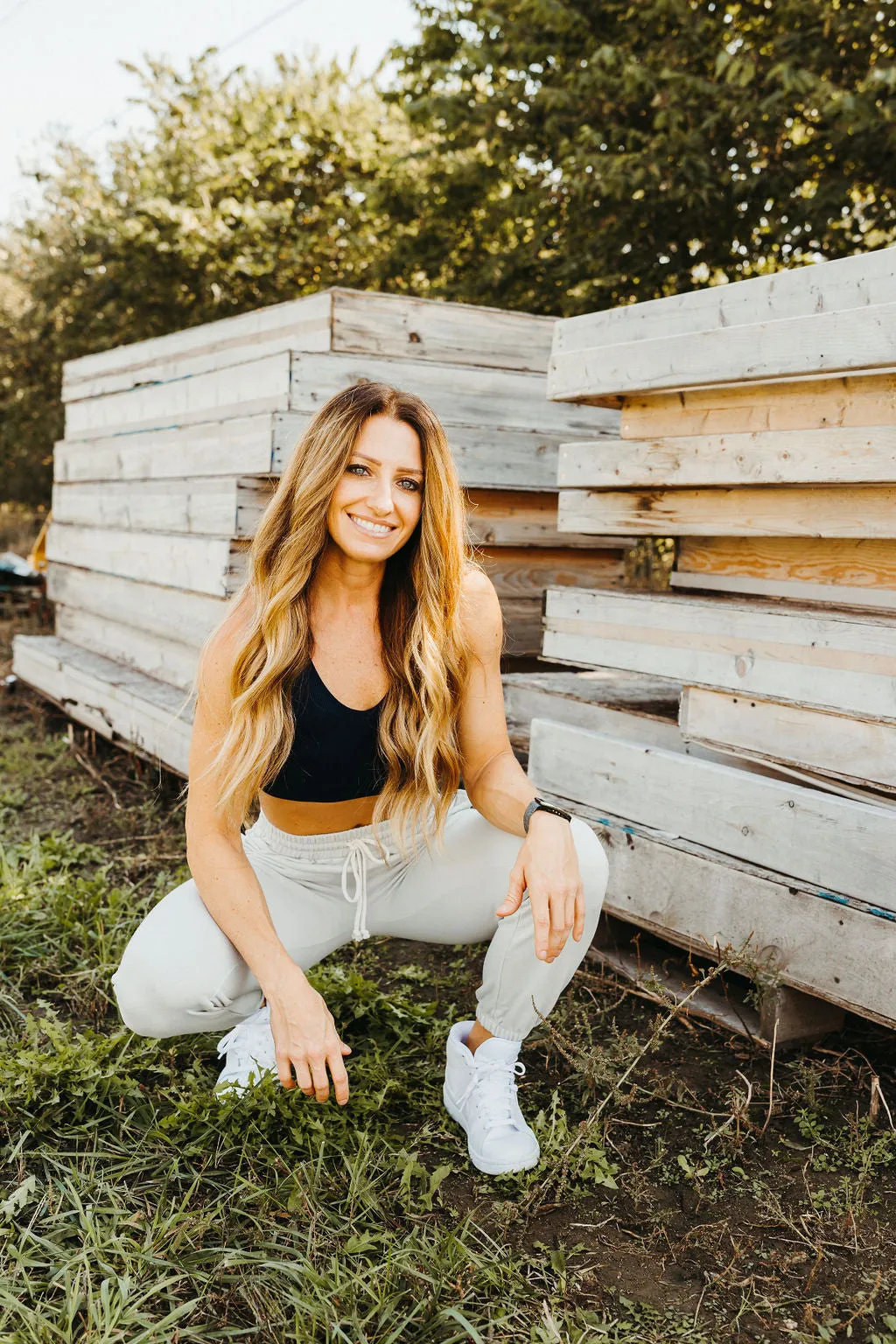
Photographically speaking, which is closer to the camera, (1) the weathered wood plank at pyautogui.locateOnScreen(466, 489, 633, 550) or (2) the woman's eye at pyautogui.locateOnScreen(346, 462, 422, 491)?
(2) the woman's eye at pyautogui.locateOnScreen(346, 462, 422, 491)

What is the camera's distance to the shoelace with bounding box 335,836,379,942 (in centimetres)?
251

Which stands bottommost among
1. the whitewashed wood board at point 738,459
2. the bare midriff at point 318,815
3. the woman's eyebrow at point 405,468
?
the bare midriff at point 318,815

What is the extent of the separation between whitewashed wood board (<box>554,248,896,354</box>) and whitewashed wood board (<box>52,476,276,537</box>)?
4.09ft

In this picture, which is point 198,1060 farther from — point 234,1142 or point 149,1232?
point 149,1232

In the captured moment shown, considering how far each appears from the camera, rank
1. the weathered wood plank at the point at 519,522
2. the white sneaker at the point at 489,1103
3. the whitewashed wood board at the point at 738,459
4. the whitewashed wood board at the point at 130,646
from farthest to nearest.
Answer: the whitewashed wood board at the point at 130,646 → the weathered wood plank at the point at 519,522 → the whitewashed wood board at the point at 738,459 → the white sneaker at the point at 489,1103

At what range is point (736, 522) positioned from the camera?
9.57 ft

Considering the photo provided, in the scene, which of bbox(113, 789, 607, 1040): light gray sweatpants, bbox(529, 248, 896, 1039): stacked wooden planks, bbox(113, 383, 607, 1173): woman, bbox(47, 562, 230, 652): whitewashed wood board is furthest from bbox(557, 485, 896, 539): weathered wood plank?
bbox(47, 562, 230, 652): whitewashed wood board

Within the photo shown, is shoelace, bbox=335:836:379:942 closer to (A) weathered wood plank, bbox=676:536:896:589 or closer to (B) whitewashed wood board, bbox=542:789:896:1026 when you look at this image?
(B) whitewashed wood board, bbox=542:789:896:1026

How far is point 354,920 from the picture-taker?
258cm

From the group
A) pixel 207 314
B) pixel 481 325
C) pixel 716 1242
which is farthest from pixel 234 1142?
pixel 207 314

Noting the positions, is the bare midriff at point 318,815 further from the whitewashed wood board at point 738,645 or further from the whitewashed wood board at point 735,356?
the whitewashed wood board at point 735,356

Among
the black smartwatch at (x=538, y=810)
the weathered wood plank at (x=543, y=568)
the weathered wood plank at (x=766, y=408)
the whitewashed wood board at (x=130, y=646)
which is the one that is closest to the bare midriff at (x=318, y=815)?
the black smartwatch at (x=538, y=810)

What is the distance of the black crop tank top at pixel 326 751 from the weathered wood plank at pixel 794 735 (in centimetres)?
92

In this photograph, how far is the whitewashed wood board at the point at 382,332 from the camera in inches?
158
